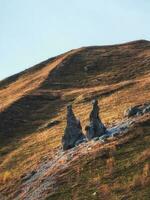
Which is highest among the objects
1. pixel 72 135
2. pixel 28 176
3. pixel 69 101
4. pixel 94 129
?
pixel 94 129

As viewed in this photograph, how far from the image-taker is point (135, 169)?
47.2m

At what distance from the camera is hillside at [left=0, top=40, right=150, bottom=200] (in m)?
50.9

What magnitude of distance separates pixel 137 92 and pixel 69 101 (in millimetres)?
16315

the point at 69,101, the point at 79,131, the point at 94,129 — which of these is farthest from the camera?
the point at 69,101

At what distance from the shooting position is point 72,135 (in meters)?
61.6

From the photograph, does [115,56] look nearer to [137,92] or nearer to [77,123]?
[137,92]

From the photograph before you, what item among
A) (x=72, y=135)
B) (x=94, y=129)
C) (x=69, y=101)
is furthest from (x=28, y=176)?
(x=69, y=101)

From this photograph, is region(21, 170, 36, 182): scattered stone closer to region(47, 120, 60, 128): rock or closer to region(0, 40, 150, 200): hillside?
region(0, 40, 150, 200): hillside

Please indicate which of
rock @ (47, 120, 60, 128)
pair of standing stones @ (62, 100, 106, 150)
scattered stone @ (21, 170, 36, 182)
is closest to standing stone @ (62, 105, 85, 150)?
pair of standing stones @ (62, 100, 106, 150)

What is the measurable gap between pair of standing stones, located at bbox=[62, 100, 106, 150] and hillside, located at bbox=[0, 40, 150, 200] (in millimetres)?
2793

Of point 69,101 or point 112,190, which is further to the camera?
point 69,101

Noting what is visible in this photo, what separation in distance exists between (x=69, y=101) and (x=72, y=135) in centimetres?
4454

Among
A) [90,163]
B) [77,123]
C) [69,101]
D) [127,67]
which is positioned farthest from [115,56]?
[90,163]

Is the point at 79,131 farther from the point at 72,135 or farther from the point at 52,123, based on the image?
the point at 52,123
